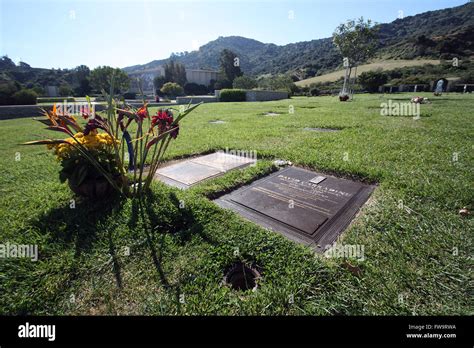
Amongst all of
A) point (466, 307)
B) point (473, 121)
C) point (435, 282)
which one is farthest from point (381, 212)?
point (473, 121)

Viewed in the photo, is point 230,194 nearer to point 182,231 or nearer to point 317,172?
point 182,231

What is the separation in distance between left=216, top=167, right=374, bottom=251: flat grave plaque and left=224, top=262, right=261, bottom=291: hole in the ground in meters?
0.68

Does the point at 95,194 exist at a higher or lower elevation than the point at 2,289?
higher

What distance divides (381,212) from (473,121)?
9.29 m

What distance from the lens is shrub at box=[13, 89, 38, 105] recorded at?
18.4 m

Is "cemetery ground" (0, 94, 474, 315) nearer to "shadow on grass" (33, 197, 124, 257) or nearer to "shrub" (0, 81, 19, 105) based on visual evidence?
"shadow on grass" (33, 197, 124, 257)

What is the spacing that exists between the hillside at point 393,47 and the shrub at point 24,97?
32394 mm

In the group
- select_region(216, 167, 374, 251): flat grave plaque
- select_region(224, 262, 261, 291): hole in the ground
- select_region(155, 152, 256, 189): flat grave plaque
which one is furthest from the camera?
select_region(155, 152, 256, 189): flat grave plaque

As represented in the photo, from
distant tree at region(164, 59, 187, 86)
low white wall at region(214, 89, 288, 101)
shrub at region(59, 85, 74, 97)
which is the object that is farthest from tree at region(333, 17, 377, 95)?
shrub at region(59, 85, 74, 97)

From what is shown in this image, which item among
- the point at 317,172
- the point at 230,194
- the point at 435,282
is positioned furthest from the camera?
the point at 317,172

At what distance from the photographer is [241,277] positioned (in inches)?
83.4

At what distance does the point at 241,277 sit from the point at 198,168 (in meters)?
2.83

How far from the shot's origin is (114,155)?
324 centimetres

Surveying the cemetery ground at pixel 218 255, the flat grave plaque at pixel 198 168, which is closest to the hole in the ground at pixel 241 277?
the cemetery ground at pixel 218 255
